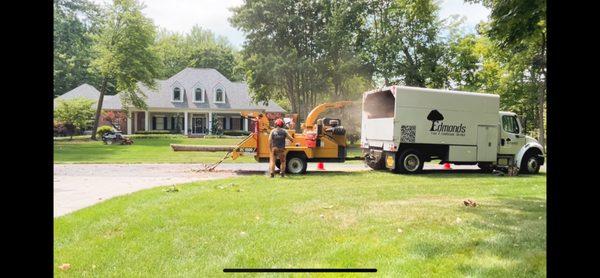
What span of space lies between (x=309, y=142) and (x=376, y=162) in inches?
104

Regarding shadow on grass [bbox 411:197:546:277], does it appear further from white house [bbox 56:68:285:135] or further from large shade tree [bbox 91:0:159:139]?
large shade tree [bbox 91:0:159:139]

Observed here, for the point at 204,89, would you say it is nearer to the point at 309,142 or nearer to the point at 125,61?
the point at 125,61

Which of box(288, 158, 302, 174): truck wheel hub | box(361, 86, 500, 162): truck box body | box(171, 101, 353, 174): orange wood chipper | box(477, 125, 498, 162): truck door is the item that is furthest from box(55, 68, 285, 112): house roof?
box(477, 125, 498, 162): truck door

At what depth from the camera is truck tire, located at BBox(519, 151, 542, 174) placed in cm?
1333

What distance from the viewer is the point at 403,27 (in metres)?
5.30

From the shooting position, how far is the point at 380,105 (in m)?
13.4

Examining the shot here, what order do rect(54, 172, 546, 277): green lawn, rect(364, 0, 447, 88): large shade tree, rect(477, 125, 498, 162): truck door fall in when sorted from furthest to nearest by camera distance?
1. rect(477, 125, 498, 162): truck door
2. rect(364, 0, 447, 88): large shade tree
3. rect(54, 172, 546, 277): green lawn

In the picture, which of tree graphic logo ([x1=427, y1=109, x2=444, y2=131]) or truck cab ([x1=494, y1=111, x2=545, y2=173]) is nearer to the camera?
tree graphic logo ([x1=427, y1=109, x2=444, y2=131])

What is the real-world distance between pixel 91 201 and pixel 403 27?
5.46 meters

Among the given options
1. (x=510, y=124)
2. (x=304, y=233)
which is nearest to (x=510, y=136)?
(x=510, y=124)

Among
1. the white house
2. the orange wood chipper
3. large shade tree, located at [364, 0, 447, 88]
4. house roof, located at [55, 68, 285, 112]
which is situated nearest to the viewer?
large shade tree, located at [364, 0, 447, 88]
